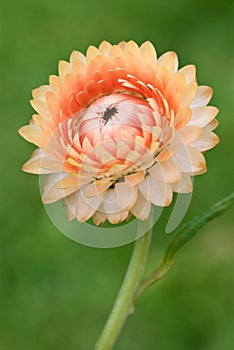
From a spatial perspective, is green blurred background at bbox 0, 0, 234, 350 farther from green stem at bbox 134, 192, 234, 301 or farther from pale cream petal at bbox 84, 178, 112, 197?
pale cream petal at bbox 84, 178, 112, 197

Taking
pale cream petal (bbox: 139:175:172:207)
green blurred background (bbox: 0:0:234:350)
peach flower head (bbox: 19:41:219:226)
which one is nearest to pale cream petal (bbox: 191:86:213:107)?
peach flower head (bbox: 19:41:219:226)

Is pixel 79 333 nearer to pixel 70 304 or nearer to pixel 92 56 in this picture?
pixel 70 304

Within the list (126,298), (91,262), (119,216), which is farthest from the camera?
(91,262)

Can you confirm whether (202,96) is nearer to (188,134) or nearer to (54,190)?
(188,134)

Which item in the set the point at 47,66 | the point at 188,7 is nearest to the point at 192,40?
the point at 188,7

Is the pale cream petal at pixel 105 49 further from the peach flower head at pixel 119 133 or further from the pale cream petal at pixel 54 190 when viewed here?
the pale cream petal at pixel 54 190

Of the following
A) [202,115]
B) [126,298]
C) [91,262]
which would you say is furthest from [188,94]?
[91,262]
